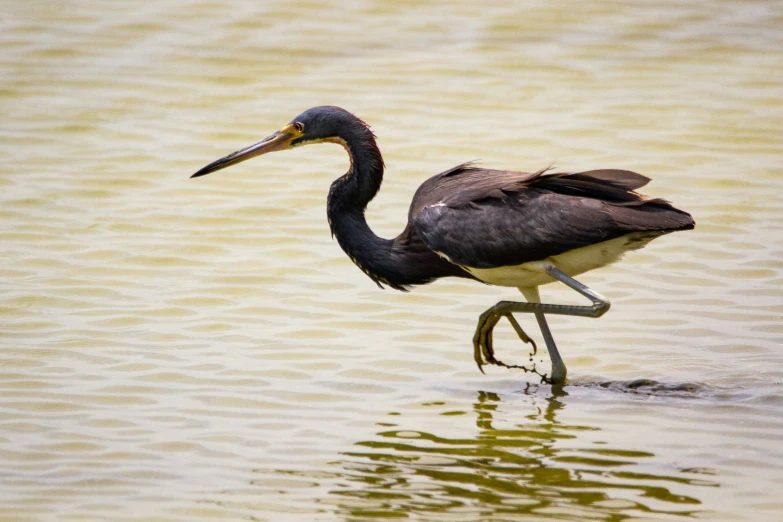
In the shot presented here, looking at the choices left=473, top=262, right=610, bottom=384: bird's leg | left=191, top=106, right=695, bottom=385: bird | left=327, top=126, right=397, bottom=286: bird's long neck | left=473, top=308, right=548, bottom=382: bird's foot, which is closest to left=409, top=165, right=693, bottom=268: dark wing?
left=191, top=106, right=695, bottom=385: bird

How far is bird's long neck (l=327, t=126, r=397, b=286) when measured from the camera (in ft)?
26.7

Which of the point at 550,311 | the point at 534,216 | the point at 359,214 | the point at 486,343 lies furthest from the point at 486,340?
the point at 359,214

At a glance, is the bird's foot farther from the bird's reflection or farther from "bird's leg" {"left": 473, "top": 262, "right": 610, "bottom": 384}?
the bird's reflection

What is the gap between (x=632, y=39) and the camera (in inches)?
644

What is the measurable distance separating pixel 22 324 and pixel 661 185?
6.23m

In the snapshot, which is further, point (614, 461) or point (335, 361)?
point (335, 361)

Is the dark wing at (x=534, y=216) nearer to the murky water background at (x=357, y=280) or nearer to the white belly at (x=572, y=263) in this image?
the white belly at (x=572, y=263)

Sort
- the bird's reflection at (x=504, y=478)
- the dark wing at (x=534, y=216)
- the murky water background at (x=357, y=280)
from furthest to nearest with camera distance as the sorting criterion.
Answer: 1. the dark wing at (x=534, y=216)
2. the murky water background at (x=357, y=280)
3. the bird's reflection at (x=504, y=478)

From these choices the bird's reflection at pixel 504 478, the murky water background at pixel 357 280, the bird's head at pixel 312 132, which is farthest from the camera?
the bird's head at pixel 312 132

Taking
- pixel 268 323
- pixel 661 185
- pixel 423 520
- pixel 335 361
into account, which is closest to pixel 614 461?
pixel 423 520

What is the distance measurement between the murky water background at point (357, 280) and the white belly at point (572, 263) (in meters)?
0.65

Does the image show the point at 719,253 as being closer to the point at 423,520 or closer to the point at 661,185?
the point at 661,185

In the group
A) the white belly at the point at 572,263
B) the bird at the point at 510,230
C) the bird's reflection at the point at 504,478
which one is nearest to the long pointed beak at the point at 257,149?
the bird at the point at 510,230

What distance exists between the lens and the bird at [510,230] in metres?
7.44
